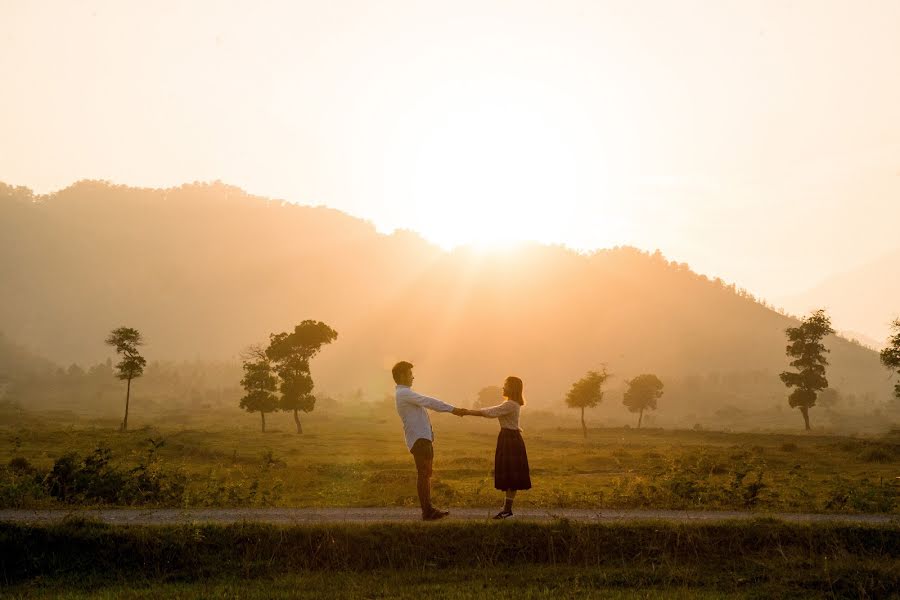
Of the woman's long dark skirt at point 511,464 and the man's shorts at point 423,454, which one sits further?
the woman's long dark skirt at point 511,464

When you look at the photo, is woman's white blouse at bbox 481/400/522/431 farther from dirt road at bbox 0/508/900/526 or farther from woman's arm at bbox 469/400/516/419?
dirt road at bbox 0/508/900/526

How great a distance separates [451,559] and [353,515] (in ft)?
11.0

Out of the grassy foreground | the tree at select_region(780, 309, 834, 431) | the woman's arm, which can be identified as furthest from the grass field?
the tree at select_region(780, 309, 834, 431)

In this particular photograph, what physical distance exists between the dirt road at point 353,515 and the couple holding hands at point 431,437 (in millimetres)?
661

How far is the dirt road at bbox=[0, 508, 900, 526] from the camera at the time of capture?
14.1 meters

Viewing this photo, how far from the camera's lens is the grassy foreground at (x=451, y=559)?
11.3m

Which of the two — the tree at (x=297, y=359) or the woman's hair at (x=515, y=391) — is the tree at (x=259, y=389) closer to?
the tree at (x=297, y=359)

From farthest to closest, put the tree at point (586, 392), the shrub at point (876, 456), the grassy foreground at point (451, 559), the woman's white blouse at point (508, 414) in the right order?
1. the tree at point (586, 392)
2. the shrub at point (876, 456)
3. the woman's white blouse at point (508, 414)
4. the grassy foreground at point (451, 559)

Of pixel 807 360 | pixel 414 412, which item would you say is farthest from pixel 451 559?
pixel 807 360

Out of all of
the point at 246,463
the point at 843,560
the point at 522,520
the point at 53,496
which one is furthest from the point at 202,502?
the point at 246,463

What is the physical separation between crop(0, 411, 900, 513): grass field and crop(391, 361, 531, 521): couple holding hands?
3.25 meters

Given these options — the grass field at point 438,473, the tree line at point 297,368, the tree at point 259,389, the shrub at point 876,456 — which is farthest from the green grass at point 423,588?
the tree at point 259,389

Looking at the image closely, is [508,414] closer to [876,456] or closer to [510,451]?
[510,451]

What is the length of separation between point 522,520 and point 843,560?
580 centimetres
